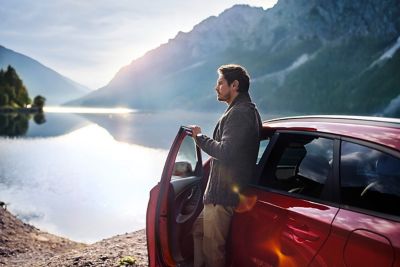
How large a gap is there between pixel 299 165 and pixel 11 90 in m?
130

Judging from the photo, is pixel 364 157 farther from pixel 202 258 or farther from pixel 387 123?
pixel 202 258

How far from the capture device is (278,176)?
13.2 ft

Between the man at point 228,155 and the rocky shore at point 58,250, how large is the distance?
4.37 m

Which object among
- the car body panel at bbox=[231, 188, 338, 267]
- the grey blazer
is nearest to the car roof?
the grey blazer

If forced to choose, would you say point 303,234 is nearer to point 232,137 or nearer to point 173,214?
point 232,137

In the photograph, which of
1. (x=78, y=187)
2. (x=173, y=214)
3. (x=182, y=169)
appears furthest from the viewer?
(x=78, y=187)

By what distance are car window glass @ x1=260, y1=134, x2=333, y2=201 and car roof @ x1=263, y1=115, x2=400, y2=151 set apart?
96 mm

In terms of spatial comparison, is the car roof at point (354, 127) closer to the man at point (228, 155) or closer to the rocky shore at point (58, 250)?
the man at point (228, 155)

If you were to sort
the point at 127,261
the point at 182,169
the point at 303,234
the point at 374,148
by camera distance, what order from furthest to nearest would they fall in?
1. the point at 127,261
2. the point at 182,169
3. the point at 303,234
4. the point at 374,148

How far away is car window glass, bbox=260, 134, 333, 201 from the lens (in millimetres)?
3533

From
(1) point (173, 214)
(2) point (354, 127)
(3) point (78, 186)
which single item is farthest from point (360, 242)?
(3) point (78, 186)

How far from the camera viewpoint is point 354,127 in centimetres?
339

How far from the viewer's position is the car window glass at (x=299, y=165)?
3533mm

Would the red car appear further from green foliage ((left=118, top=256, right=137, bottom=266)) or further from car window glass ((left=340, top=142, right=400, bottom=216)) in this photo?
green foliage ((left=118, top=256, right=137, bottom=266))
